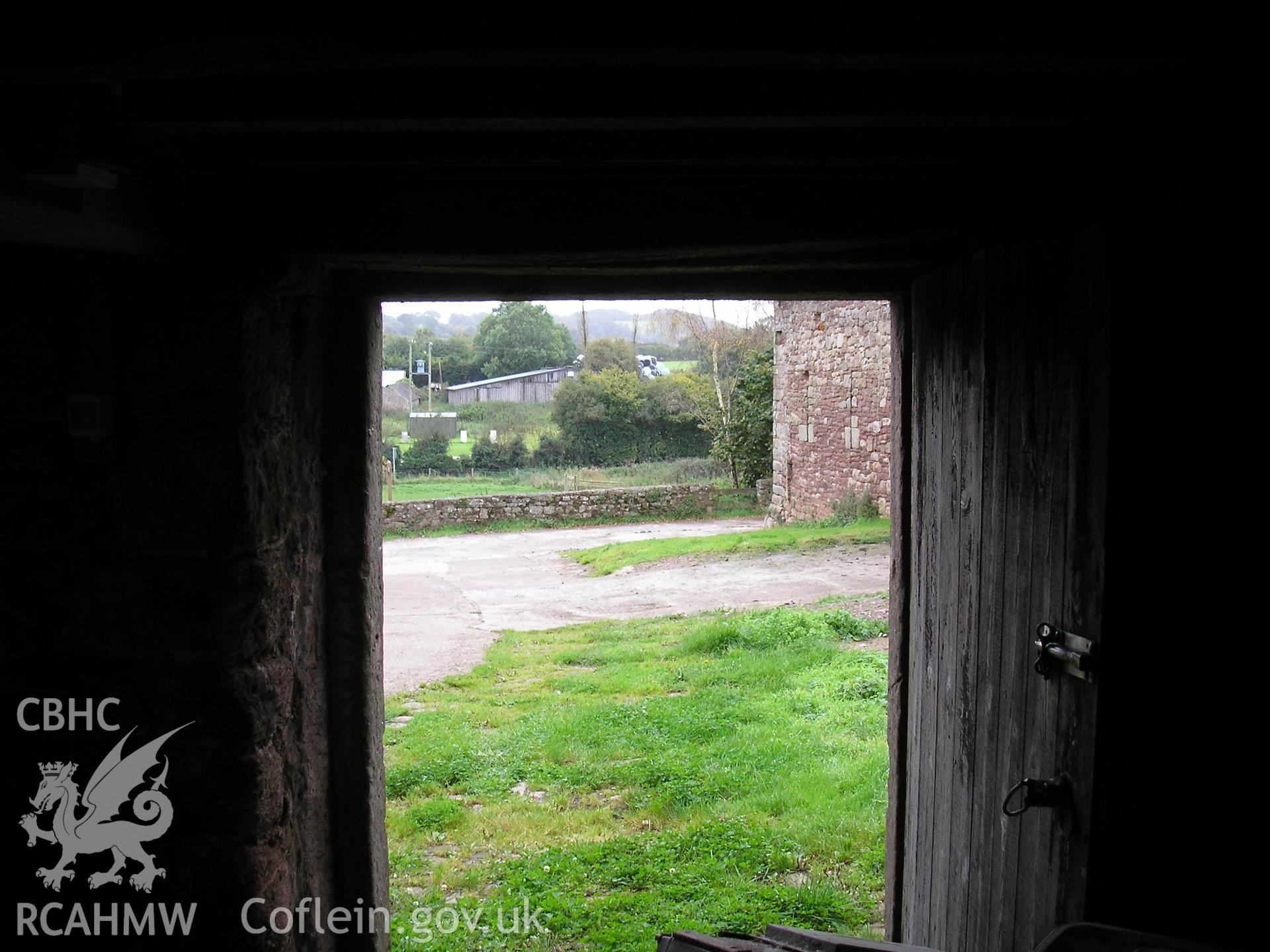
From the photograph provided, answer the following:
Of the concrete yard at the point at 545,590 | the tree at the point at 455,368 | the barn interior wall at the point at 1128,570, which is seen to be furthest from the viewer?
the tree at the point at 455,368

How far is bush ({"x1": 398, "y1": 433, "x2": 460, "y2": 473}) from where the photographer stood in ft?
79.7

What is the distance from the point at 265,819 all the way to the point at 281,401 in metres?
1.08

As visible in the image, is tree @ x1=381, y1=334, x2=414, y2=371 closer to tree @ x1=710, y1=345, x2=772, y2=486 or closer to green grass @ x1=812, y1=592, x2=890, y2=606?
tree @ x1=710, y1=345, x2=772, y2=486

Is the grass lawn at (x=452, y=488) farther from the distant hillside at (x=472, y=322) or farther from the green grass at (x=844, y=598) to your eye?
the distant hillside at (x=472, y=322)

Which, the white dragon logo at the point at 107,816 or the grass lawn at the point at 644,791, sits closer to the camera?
the white dragon logo at the point at 107,816

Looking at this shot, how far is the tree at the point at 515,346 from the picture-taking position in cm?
3475

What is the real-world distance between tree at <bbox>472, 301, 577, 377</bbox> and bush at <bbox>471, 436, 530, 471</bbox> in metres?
10.5

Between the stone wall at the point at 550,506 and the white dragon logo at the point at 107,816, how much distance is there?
14781 mm

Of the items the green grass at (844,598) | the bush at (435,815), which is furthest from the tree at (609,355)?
the bush at (435,815)

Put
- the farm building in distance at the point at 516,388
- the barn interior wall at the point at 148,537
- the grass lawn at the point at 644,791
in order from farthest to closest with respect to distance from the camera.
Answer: the farm building in distance at the point at 516,388, the grass lawn at the point at 644,791, the barn interior wall at the point at 148,537

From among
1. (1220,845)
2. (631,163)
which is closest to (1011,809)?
(1220,845)

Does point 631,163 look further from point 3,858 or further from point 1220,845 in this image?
point 3,858

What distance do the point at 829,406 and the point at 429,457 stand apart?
43.3 ft

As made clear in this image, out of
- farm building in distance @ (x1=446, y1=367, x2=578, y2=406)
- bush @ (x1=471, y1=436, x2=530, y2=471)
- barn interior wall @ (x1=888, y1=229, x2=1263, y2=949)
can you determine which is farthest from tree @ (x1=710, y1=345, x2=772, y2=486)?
barn interior wall @ (x1=888, y1=229, x2=1263, y2=949)
